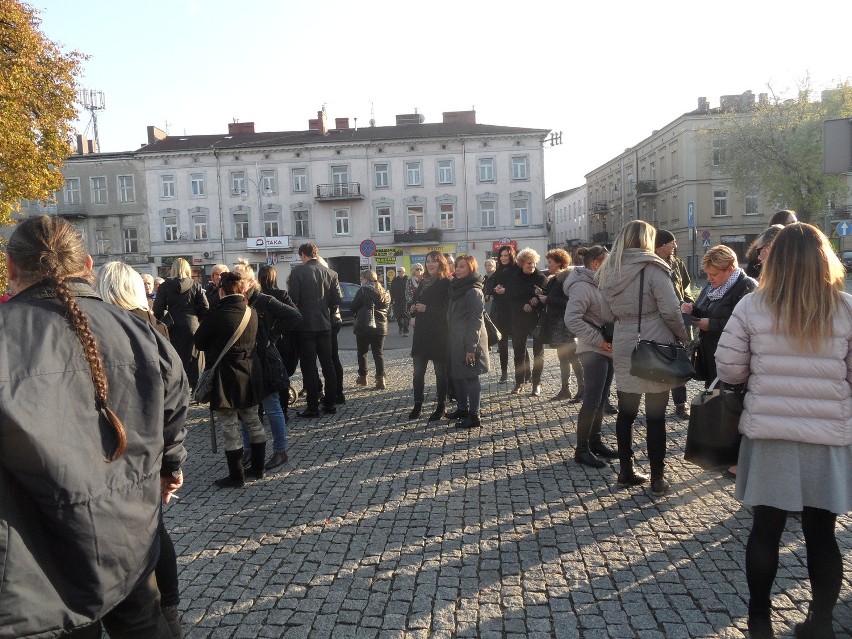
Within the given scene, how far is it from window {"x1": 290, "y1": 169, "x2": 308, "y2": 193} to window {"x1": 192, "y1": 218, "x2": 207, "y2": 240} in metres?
6.87

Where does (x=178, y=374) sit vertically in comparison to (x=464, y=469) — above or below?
above

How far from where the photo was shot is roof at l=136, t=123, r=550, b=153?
46781mm

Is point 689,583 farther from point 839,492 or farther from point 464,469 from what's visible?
point 464,469

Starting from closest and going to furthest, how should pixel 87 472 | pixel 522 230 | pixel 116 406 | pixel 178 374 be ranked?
pixel 87 472 < pixel 116 406 < pixel 178 374 < pixel 522 230

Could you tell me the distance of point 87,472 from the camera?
201cm

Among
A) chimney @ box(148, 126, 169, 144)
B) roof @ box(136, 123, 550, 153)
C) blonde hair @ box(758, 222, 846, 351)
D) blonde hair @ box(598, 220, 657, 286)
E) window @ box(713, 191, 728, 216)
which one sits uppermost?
chimney @ box(148, 126, 169, 144)

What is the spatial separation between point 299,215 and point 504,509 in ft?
149

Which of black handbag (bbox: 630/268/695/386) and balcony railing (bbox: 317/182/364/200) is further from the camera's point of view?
balcony railing (bbox: 317/182/364/200)

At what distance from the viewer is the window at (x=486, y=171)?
47.1 m

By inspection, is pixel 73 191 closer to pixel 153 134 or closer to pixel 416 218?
pixel 153 134

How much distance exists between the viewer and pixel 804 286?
9.32 ft

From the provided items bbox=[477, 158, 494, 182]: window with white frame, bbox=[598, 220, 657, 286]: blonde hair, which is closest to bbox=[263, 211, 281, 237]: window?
bbox=[477, 158, 494, 182]: window with white frame

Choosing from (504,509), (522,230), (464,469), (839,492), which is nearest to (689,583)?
(839,492)

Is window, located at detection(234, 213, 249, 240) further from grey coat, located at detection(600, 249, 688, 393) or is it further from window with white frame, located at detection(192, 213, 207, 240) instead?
grey coat, located at detection(600, 249, 688, 393)
